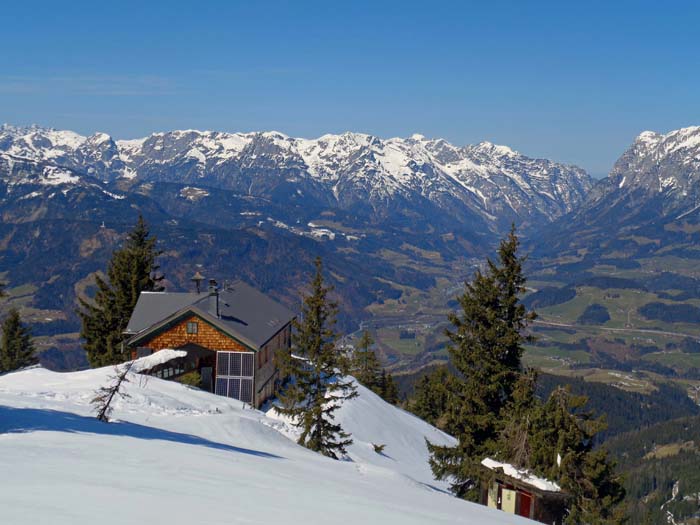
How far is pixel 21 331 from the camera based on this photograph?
75.6 m

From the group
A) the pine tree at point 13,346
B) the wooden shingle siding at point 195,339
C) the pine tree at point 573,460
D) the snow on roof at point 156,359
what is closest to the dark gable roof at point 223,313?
the wooden shingle siding at point 195,339

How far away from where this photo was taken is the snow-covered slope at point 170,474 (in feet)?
36.2

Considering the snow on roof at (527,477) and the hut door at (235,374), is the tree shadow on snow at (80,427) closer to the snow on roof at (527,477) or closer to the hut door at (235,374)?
the snow on roof at (527,477)

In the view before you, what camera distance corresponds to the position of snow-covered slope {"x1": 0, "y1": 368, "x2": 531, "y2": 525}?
36.2 feet

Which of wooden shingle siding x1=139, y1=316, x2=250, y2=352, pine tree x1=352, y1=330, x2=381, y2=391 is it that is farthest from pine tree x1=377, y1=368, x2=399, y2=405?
wooden shingle siding x1=139, y1=316, x2=250, y2=352

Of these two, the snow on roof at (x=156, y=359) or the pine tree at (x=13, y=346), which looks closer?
the snow on roof at (x=156, y=359)

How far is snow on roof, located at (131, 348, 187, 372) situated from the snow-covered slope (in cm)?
1014

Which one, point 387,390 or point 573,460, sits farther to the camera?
point 387,390

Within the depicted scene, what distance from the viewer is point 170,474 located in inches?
559


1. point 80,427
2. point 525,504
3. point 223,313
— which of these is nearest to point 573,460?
point 525,504

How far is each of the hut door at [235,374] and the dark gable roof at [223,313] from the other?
1.19 meters

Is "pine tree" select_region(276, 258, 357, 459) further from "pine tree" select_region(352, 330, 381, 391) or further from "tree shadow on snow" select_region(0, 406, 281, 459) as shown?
"pine tree" select_region(352, 330, 381, 391)

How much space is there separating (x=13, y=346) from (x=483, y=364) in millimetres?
58531

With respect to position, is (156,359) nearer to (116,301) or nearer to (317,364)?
(317,364)
